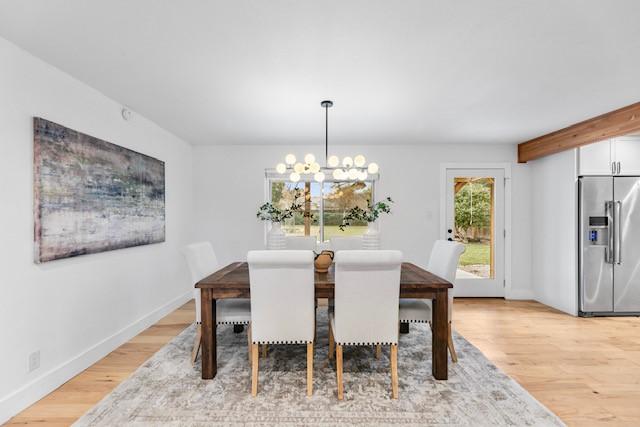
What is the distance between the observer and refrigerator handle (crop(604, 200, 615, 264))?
3.86m

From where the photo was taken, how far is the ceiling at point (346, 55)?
166 cm

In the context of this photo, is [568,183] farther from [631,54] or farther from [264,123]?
[264,123]

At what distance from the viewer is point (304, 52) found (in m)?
2.07

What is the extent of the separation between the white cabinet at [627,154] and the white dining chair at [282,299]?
4124 mm

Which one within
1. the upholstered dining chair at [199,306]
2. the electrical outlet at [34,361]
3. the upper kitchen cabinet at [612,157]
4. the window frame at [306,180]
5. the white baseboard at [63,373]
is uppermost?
the upper kitchen cabinet at [612,157]

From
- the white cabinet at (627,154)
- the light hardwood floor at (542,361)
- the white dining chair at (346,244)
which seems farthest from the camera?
the white cabinet at (627,154)

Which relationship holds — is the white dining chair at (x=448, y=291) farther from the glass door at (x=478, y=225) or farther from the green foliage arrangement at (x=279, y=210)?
the green foliage arrangement at (x=279, y=210)

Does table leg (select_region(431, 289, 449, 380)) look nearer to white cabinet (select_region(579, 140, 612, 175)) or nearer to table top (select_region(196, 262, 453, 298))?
table top (select_region(196, 262, 453, 298))

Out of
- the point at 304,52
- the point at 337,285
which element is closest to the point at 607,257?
the point at 337,285

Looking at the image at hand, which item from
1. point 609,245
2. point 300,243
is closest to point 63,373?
point 300,243

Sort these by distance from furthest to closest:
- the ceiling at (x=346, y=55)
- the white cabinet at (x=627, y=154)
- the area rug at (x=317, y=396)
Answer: the white cabinet at (x=627, y=154)
the area rug at (x=317, y=396)
the ceiling at (x=346, y=55)

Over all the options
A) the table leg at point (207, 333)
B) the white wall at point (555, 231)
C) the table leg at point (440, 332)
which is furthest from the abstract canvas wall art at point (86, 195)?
the white wall at point (555, 231)

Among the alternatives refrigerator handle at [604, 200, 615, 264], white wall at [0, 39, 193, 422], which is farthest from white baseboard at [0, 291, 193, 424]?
refrigerator handle at [604, 200, 615, 264]

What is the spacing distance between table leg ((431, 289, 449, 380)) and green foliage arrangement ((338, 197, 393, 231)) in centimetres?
231
